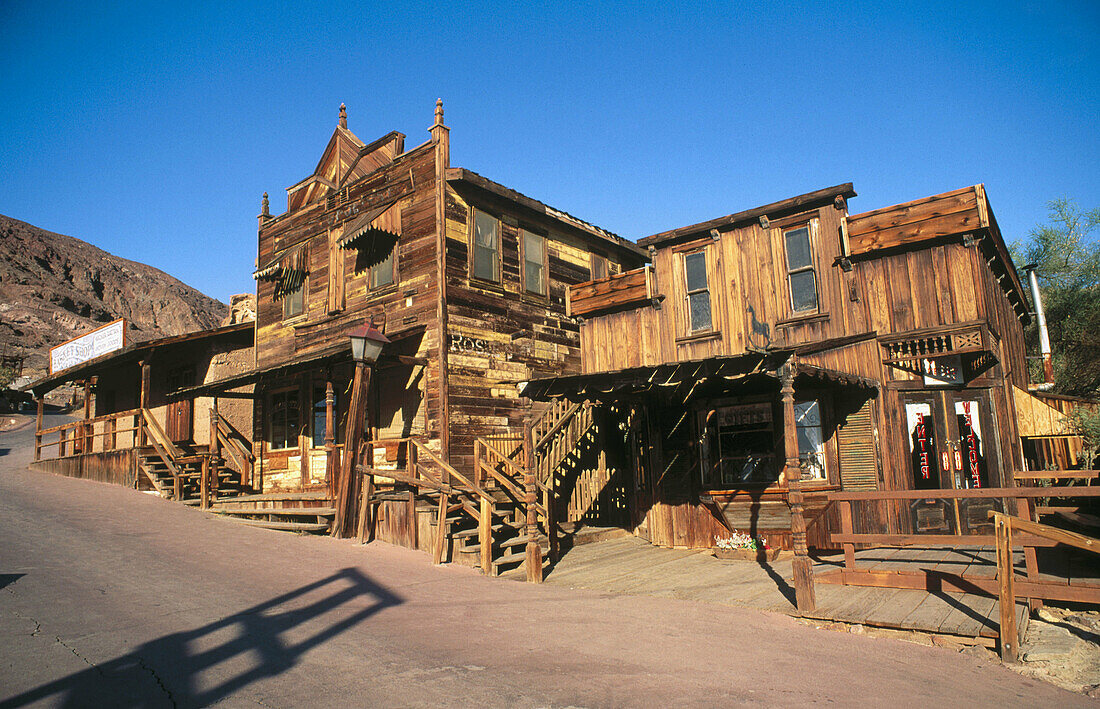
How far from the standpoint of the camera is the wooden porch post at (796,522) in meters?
7.59

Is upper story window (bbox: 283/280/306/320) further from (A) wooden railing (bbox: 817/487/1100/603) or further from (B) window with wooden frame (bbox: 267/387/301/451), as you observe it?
(A) wooden railing (bbox: 817/487/1100/603)

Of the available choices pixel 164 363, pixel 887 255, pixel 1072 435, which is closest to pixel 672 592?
pixel 887 255

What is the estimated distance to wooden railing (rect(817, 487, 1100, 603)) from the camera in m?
6.64

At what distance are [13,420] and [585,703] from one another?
41.2 meters

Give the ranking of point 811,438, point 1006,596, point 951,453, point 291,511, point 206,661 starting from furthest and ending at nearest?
1. point 291,511
2. point 811,438
3. point 951,453
4. point 1006,596
5. point 206,661

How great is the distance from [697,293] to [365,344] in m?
6.59

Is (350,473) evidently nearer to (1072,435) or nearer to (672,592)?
(672,592)

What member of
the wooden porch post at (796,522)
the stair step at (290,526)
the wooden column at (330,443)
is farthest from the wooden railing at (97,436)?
the wooden porch post at (796,522)

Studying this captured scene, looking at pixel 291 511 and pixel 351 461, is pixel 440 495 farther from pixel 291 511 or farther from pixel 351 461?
pixel 291 511

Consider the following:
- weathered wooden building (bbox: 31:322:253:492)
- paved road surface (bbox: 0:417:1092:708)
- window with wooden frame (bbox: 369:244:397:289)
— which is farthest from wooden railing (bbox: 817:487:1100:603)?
weathered wooden building (bbox: 31:322:253:492)

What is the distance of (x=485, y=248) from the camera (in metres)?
15.8

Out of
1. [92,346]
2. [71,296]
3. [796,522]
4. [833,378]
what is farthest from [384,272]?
[71,296]

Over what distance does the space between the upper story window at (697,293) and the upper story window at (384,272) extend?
660 centimetres

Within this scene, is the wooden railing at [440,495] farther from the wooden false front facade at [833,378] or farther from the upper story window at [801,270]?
the upper story window at [801,270]
